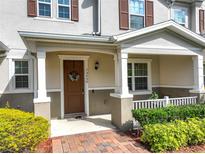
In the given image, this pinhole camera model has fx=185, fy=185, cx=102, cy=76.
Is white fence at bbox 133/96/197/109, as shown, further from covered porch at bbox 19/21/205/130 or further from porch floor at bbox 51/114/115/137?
porch floor at bbox 51/114/115/137

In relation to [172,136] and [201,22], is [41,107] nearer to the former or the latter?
[172,136]

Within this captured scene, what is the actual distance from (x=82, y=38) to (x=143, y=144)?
13.5ft

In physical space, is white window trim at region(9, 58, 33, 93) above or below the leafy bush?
above

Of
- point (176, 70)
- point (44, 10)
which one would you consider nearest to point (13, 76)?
point (44, 10)

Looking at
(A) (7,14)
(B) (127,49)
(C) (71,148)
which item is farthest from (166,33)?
(A) (7,14)

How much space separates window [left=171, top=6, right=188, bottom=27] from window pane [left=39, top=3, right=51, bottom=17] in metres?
7.51

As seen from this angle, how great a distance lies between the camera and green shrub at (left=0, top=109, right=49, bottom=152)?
4719 millimetres

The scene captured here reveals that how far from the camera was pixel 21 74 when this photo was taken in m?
8.56

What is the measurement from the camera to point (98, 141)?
594cm

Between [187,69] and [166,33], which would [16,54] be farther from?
[187,69]

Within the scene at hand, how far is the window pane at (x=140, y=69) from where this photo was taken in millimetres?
10594

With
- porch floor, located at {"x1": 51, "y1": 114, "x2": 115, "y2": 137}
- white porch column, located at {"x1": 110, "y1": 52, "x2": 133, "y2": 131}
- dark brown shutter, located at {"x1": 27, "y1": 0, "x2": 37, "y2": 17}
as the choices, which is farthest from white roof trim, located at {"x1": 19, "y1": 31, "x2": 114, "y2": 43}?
porch floor, located at {"x1": 51, "y1": 114, "x2": 115, "y2": 137}

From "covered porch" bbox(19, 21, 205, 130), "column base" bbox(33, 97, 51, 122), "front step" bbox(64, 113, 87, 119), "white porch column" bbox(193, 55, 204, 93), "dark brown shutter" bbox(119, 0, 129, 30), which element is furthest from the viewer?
"dark brown shutter" bbox(119, 0, 129, 30)

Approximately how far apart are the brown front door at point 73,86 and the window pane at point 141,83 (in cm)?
323
